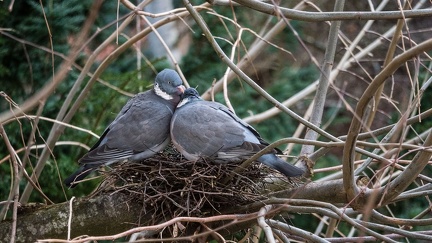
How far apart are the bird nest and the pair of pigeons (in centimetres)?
9

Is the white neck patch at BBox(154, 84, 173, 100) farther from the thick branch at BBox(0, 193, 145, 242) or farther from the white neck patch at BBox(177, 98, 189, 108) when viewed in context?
the thick branch at BBox(0, 193, 145, 242)

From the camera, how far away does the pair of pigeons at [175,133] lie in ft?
10.7

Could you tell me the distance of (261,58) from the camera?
22.0 ft

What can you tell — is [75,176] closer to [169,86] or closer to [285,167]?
[169,86]

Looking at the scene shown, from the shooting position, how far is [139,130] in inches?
142

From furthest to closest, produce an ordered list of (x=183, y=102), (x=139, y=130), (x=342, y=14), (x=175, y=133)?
(x=183, y=102)
(x=139, y=130)
(x=175, y=133)
(x=342, y=14)

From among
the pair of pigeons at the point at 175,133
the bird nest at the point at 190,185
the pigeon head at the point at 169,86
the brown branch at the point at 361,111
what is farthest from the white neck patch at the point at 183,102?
the brown branch at the point at 361,111

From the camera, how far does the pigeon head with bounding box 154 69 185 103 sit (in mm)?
3904

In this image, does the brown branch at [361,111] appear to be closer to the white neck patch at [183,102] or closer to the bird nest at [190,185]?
the bird nest at [190,185]

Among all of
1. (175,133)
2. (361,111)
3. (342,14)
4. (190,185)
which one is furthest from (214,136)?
(361,111)

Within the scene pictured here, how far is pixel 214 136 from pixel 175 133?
23 centimetres

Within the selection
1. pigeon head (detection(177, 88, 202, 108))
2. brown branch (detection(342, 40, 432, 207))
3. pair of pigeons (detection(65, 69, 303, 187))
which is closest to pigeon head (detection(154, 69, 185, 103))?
pair of pigeons (detection(65, 69, 303, 187))

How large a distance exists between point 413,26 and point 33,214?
14.3 ft

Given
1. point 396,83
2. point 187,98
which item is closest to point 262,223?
point 187,98
